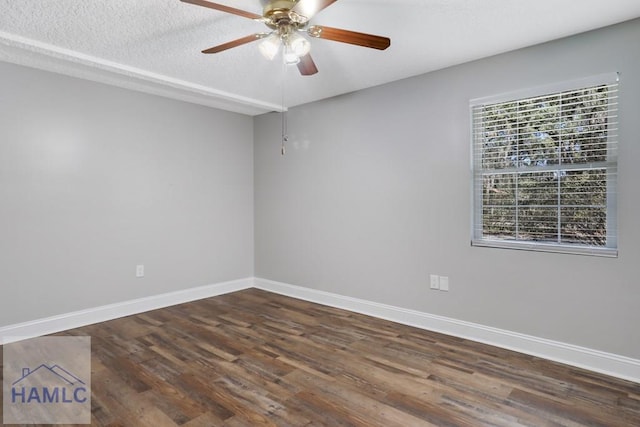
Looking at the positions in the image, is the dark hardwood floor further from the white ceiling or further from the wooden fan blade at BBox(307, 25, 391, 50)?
the white ceiling

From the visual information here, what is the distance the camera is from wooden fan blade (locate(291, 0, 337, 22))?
1.79 metres

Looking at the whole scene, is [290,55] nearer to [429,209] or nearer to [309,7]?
[309,7]

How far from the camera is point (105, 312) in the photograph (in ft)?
11.7

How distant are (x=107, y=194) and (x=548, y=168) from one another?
12.6 ft

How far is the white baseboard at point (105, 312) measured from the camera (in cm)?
308

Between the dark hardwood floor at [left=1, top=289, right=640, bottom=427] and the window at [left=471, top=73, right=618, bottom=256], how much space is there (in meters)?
0.90

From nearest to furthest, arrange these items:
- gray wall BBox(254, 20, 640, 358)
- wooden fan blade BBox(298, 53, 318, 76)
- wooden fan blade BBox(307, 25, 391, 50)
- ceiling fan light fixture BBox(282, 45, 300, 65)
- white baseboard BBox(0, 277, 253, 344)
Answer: wooden fan blade BBox(307, 25, 391, 50)
ceiling fan light fixture BBox(282, 45, 300, 65)
wooden fan blade BBox(298, 53, 318, 76)
gray wall BBox(254, 20, 640, 358)
white baseboard BBox(0, 277, 253, 344)

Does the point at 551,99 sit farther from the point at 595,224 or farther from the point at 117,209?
the point at 117,209

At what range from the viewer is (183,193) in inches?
165

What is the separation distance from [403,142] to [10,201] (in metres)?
3.39

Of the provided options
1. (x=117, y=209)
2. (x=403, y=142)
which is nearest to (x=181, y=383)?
(x=117, y=209)

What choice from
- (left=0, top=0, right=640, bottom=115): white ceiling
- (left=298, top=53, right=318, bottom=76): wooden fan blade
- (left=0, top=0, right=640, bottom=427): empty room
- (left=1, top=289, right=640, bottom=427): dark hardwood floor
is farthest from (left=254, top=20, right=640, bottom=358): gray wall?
(left=298, top=53, right=318, bottom=76): wooden fan blade

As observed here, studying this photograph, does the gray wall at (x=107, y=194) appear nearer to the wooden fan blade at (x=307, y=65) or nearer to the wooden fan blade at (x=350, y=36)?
the wooden fan blade at (x=307, y=65)

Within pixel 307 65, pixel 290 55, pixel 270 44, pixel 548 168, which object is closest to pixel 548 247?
pixel 548 168
